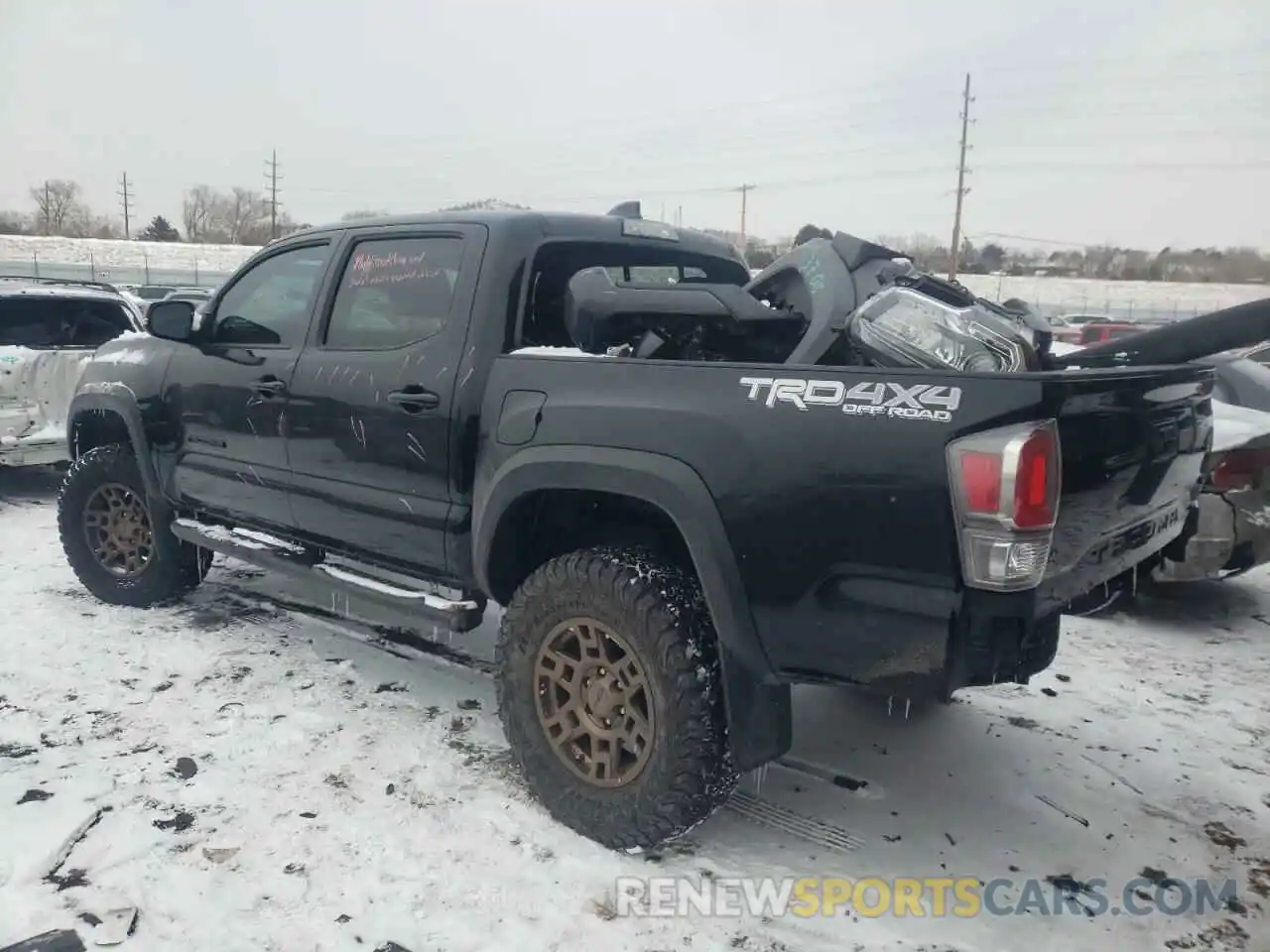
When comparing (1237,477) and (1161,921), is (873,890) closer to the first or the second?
(1161,921)

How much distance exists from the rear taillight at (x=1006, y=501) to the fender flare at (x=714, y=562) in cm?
63

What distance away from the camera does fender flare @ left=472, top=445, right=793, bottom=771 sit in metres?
2.66

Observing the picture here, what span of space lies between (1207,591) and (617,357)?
487 centimetres

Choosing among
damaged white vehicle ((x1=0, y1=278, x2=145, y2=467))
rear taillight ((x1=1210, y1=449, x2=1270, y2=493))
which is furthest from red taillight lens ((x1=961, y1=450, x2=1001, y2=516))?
damaged white vehicle ((x1=0, y1=278, x2=145, y2=467))

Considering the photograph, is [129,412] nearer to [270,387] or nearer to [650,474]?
[270,387]

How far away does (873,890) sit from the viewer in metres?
2.86

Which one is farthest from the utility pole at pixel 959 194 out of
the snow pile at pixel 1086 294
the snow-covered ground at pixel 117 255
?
the snow-covered ground at pixel 117 255

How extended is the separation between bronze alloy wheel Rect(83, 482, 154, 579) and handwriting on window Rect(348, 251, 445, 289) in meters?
2.11

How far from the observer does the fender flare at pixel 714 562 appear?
266cm

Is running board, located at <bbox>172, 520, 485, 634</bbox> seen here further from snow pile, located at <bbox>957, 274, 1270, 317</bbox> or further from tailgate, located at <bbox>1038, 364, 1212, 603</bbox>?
snow pile, located at <bbox>957, 274, 1270, 317</bbox>

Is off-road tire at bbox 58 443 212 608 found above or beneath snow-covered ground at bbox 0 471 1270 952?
above

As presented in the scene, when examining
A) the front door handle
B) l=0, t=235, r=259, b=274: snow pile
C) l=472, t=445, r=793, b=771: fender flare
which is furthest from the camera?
l=0, t=235, r=259, b=274: snow pile

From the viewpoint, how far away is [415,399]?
3.48 meters

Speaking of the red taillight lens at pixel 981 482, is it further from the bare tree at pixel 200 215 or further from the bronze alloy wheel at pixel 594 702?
the bare tree at pixel 200 215
